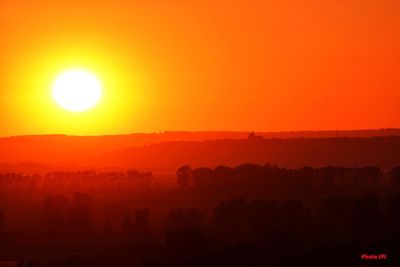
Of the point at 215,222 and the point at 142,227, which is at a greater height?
the point at 142,227

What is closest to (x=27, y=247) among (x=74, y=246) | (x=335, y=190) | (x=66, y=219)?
(x=74, y=246)

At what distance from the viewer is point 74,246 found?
90.6 metres

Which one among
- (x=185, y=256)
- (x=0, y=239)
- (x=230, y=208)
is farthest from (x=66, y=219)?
(x=185, y=256)

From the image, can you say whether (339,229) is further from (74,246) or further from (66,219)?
(66,219)

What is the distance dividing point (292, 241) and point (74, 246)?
98.1 feet

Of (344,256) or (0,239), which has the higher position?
(0,239)

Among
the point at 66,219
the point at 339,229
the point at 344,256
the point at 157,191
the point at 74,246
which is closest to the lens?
the point at 344,256

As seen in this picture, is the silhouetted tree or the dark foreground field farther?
the silhouetted tree

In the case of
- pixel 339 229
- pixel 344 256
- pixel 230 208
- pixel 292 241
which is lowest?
pixel 344 256

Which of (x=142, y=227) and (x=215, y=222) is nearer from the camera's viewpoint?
(x=215, y=222)

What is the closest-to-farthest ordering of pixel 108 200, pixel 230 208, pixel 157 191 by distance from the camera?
pixel 230 208
pixel 108 200
pixel 157 191

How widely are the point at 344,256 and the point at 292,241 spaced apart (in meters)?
9.88

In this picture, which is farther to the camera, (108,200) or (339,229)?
(108,200)

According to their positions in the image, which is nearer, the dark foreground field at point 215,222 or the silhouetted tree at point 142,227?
the dark foreground field at point 215,222
